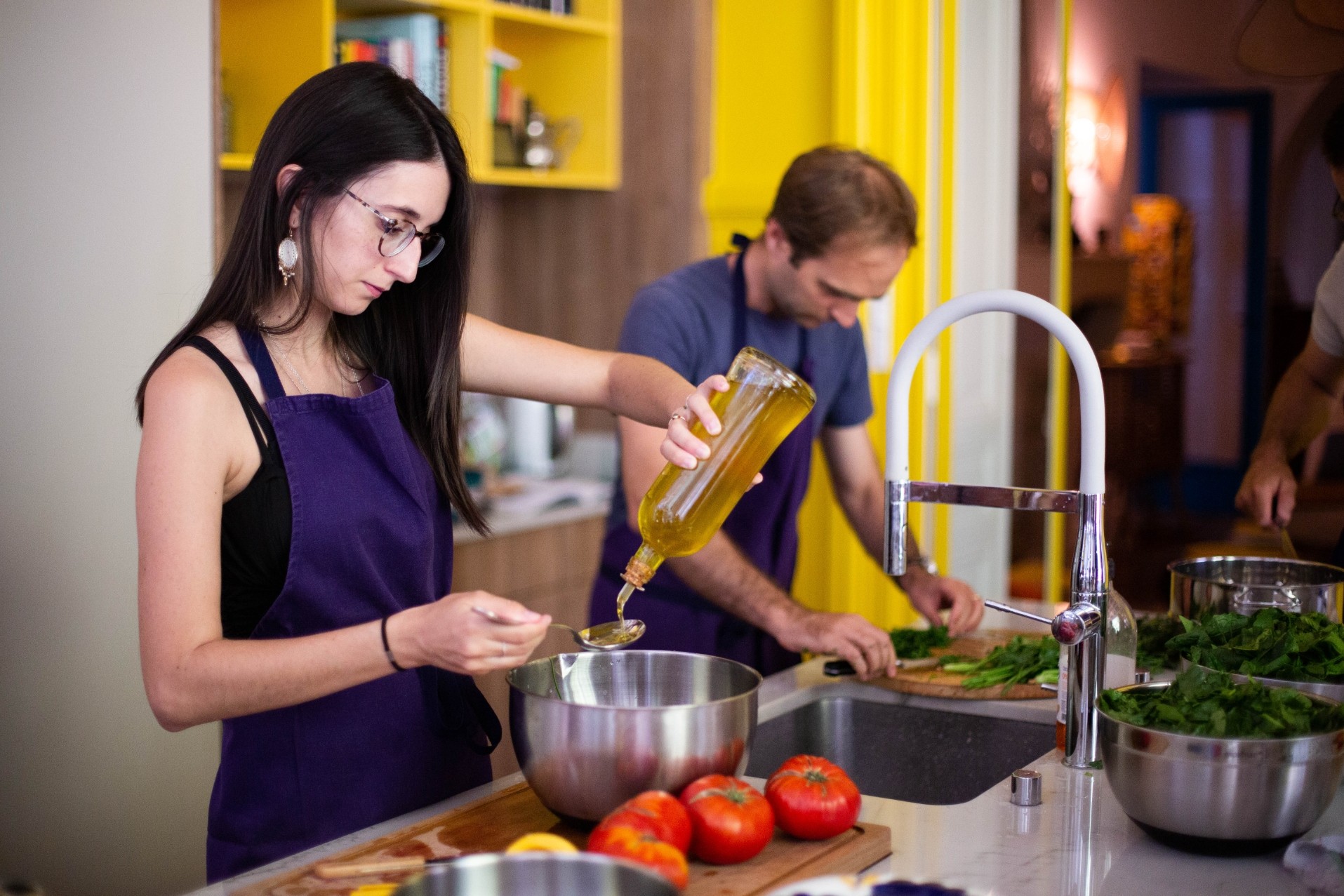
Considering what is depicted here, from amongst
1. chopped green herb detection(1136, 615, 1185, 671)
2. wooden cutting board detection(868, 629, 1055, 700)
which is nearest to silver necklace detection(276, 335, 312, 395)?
wooden cutting board detection(868, 629, 1055, 700)

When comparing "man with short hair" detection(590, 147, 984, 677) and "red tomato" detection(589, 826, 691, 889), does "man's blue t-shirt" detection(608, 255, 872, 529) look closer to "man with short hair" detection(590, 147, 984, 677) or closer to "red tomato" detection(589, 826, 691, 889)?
"man with short hair" detection(590, 147, 984, 677)

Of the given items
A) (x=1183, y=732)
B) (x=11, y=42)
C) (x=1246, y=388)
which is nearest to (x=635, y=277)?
(x=1246, y=388)

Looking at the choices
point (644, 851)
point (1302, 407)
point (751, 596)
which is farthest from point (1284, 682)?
point (1302, 407)

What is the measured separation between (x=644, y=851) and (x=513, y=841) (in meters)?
→ 0.26

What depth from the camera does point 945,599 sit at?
89.4 inches

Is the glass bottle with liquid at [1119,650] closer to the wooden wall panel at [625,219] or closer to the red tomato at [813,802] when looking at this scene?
the red tomato at [813,802]

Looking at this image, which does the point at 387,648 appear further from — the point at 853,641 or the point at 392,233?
the point at 853,641

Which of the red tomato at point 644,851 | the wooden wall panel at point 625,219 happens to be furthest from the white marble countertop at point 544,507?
the red tomato at point 644,851

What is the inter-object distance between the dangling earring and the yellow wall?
240 centimetres

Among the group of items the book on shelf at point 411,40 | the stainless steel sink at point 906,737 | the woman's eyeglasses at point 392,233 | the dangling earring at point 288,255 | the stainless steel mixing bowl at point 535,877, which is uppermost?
the book on shelf at point 411,40

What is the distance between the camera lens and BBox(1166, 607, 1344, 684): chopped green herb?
151 cm

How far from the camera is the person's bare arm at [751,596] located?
2.01 m

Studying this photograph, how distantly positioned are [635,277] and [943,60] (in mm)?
1130

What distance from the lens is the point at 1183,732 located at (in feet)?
4.28
